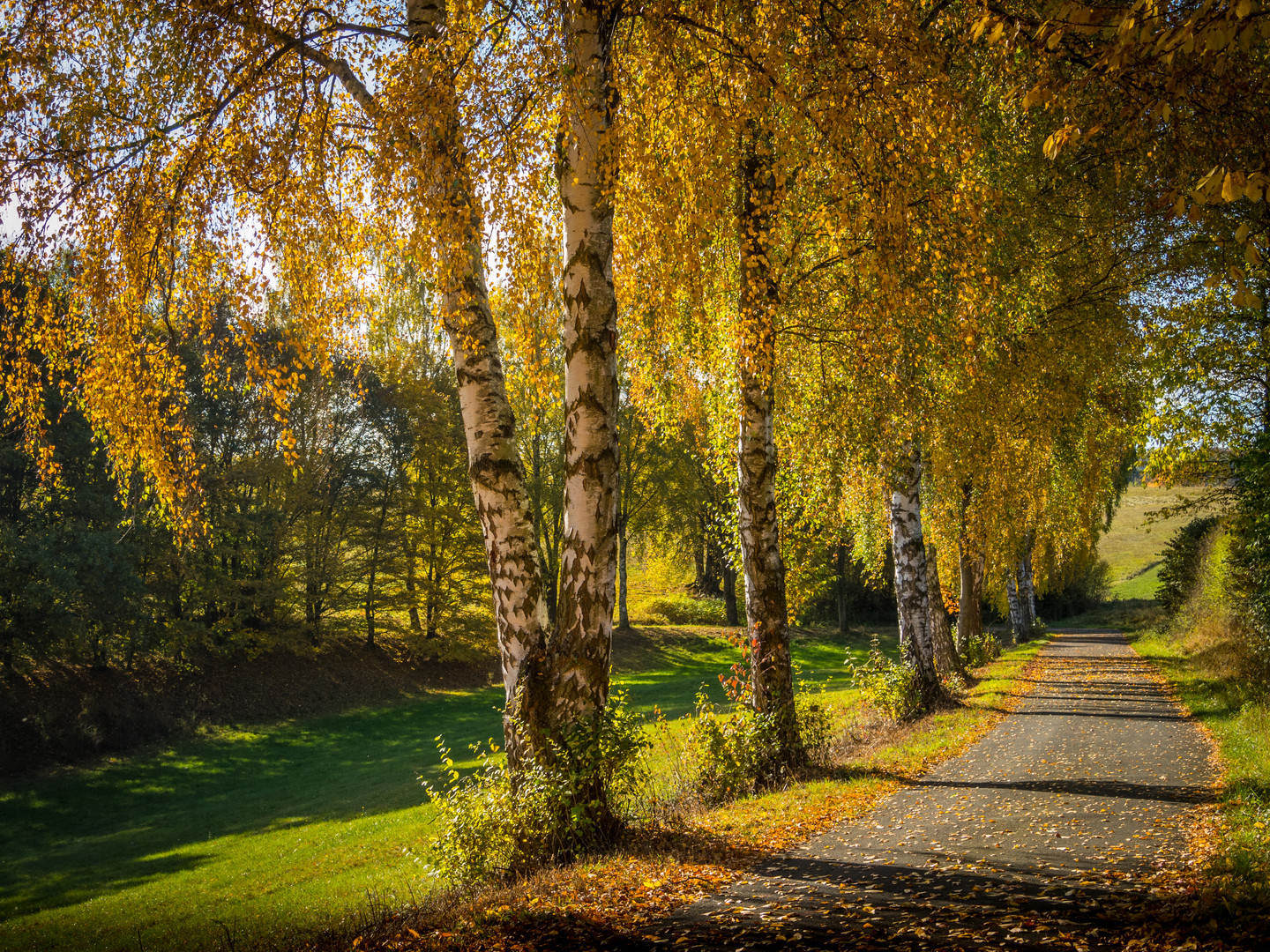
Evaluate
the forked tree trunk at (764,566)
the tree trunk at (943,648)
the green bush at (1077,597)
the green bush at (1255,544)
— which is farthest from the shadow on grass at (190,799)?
the green bush at (1077,597)

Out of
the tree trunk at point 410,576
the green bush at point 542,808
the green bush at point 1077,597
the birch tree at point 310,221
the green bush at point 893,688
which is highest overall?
the birch tree at point 310,221

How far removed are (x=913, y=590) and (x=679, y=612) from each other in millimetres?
28733

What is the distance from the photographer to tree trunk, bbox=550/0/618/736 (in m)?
6.57

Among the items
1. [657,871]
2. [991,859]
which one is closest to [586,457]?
[657,871]

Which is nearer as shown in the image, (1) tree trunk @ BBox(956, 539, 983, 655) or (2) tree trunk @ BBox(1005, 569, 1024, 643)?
(1) tree trunk @ BBox(956, 539, 983, 655)

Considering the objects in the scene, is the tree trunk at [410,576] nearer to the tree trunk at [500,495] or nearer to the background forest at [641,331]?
the background forest at [641,331]

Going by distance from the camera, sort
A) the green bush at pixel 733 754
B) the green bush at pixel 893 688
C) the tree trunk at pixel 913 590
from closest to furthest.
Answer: the green bush at pixel 733 754 → the green bush at pixel 893 688 → the tree trunk at pixel 913 590

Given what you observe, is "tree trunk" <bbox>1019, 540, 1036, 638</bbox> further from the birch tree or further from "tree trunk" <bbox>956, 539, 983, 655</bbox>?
the birch tree

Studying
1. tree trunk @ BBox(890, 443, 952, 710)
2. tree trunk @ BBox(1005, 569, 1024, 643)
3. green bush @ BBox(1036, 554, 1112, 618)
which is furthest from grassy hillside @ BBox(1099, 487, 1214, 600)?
tree trunk @ BBox(890, 443, 952, 710)

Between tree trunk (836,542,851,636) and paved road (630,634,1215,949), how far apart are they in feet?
101

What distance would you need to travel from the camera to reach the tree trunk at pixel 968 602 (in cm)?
2136

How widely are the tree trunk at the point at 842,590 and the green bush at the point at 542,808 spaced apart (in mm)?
35905

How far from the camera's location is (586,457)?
662 centimetres

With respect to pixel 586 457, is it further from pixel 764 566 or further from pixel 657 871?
pixel 764 566
